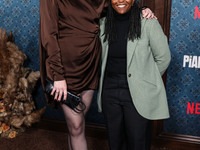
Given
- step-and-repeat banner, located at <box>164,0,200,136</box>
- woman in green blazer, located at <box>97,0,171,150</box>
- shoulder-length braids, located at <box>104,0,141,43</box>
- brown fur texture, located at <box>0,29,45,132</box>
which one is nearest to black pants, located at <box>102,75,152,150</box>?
woman in green blazer, located at <box>97,0,171,150</box>

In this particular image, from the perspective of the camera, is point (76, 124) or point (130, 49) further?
point (76, 124)

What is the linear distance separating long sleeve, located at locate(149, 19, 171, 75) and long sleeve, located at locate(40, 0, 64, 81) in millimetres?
578

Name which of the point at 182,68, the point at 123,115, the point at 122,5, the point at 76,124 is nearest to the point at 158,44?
the point at 122,5

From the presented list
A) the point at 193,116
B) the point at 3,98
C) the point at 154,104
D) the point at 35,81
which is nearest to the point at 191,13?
the point at 193,116

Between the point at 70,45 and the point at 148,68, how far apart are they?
512 millimetres

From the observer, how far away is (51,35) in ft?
4.62

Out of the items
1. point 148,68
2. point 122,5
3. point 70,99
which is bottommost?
point 70,99

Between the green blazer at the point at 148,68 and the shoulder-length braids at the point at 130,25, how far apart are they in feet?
0.10

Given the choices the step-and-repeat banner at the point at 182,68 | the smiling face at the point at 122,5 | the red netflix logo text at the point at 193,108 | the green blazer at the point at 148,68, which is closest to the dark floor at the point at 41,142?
the step-and-repeat banner at the point at 182,68

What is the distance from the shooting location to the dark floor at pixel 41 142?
2.55 metres

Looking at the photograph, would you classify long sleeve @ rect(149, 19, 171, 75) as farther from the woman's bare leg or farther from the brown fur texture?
the brown fur texture

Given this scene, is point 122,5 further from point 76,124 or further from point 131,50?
point 76,124

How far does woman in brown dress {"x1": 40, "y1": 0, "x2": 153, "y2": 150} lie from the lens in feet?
4.62

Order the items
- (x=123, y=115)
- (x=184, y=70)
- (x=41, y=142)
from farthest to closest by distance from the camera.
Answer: (x=41, y=142) < (x=184, y=70) < (x=123, y=115)
